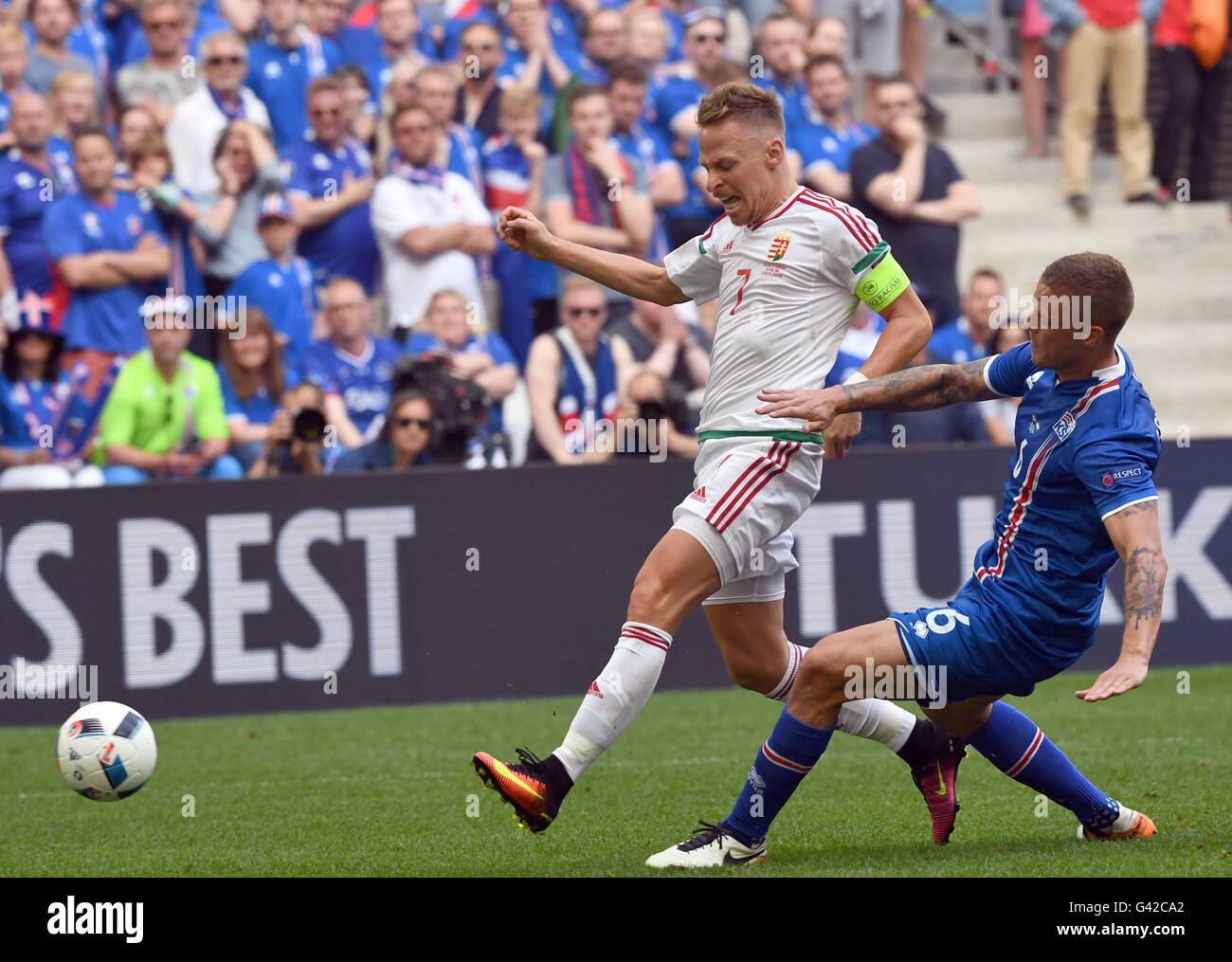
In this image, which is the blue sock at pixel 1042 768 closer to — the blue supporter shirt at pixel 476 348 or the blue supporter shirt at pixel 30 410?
the blue supporter shirt at pixel 476 348

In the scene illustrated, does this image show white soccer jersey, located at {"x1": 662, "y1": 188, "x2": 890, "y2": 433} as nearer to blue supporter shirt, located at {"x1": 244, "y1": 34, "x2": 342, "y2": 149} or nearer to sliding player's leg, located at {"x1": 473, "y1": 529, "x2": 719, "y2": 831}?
sliding player's leg, located at {"x1": 473, "y1": 529, "x2": 719, "y2": 831}

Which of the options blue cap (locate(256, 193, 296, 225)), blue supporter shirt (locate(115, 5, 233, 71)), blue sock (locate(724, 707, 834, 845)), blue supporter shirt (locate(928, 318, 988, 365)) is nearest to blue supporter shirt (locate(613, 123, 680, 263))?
blue supporter shirt (locate(928, 318, 988, 365))

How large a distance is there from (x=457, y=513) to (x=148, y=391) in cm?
215

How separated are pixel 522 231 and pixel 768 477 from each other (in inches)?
45.4

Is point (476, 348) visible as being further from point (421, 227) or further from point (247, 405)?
point (247, 405)

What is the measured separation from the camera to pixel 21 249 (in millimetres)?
11469

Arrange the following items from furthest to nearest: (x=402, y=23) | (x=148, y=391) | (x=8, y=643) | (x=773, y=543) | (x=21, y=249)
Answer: (x=402, y=23) → (x=21, y=249) → (x=148, y=391) → (x=8, y=643) → (x=773, y=543)

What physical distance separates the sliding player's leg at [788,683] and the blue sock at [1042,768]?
0.63ft

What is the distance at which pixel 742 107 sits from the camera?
5516 millimetres

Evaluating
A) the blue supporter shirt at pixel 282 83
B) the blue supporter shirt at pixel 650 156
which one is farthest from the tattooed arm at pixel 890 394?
the blue supporter shirt at pixel 282 83

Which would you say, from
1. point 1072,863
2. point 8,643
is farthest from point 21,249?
point 1072,863

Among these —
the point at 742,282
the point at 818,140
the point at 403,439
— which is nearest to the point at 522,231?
the point at 742,282

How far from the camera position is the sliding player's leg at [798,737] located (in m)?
5.13
